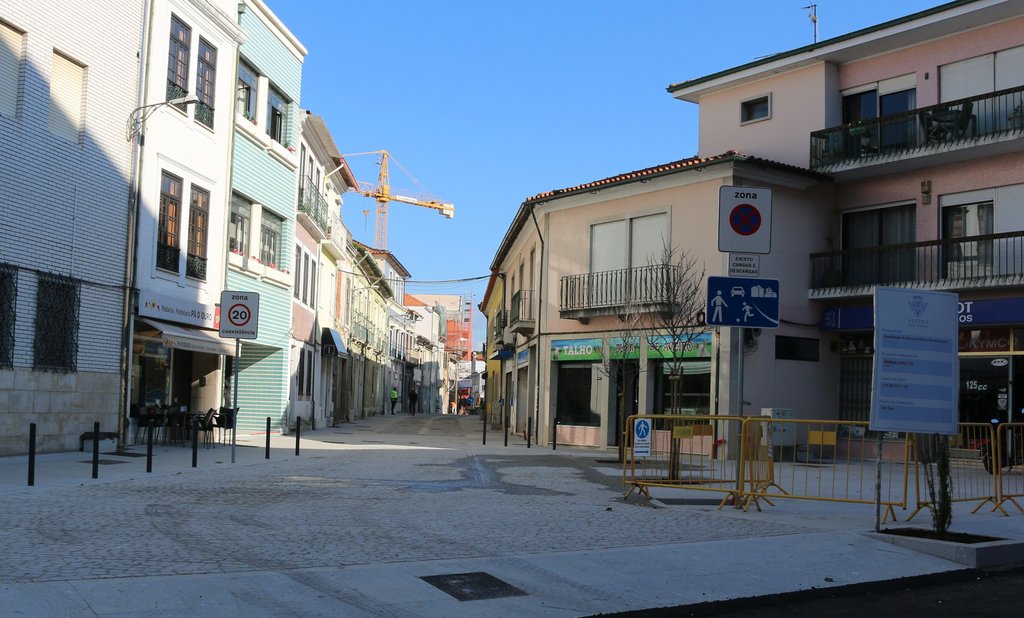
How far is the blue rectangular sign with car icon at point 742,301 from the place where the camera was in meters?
10.2

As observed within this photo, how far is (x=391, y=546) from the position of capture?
824 cm

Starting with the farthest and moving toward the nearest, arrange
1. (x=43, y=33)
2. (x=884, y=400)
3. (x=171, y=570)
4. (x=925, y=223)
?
(x=925, y=223)
(x=43, y=33)
(x=884, y=400)
(x=171, y=570)

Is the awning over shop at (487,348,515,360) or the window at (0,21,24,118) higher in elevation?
the window at (0,21,24,118)

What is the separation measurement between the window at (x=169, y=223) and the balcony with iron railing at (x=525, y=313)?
11317 mm

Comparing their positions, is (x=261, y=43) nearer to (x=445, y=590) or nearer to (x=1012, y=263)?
(x=1012, y=263)

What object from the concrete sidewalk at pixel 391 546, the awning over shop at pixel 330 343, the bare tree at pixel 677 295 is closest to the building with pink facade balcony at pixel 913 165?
the bare tree at pixel 677 295

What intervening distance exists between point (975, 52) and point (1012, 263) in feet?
16.5

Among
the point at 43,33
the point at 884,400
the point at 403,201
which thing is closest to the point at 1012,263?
the point at 884,400

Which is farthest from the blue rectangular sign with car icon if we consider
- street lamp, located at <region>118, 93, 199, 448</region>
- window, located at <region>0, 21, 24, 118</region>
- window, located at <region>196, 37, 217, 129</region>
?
window, located at <region>196, 37, 217, 129</region>

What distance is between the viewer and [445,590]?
664 cm

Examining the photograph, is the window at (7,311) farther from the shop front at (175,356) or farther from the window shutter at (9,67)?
the shop front at (175,356)

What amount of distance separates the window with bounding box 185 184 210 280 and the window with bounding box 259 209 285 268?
Result: 11.2ft

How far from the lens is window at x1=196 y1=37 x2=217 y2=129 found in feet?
71.4

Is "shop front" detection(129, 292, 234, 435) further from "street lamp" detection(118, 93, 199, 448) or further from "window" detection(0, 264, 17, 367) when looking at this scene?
"window" detection(0, 264, 17, 367)
